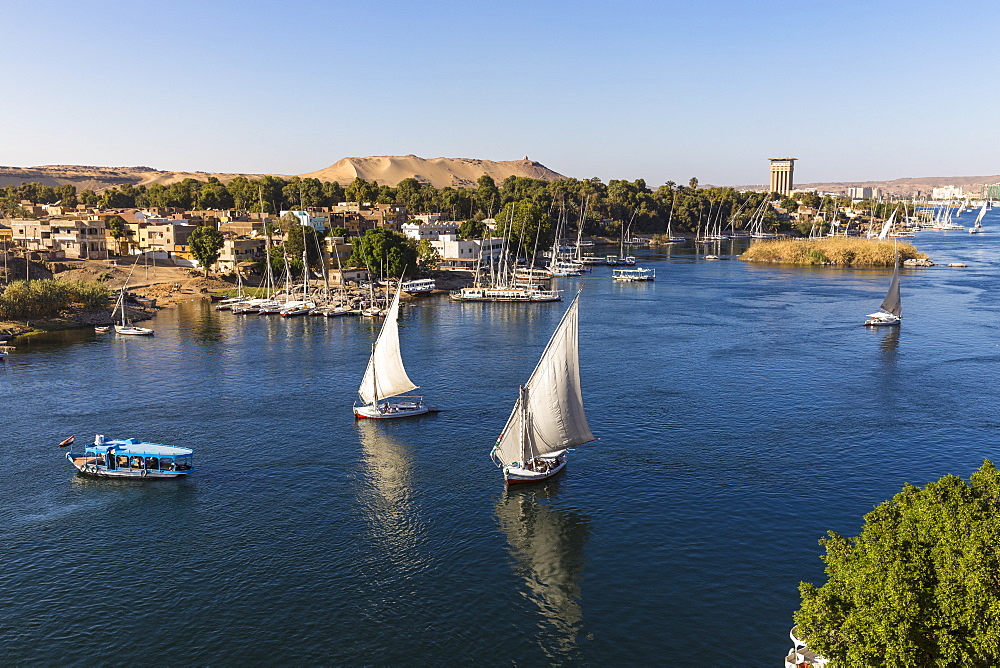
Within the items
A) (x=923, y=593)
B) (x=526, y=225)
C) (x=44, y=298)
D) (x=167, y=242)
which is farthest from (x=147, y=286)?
(x=923, y=593)

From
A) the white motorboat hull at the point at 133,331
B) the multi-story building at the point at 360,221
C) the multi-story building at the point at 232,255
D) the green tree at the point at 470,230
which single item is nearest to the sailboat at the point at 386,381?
the white motorboat hull at the point at 133,331

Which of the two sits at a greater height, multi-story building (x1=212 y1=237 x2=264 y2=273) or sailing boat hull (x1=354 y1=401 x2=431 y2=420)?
multi-story building (x1=212 y1=237 x2=264 y2=273)

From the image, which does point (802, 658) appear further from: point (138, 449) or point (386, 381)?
point (386, 381)

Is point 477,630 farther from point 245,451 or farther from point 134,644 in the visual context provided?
point 245,451

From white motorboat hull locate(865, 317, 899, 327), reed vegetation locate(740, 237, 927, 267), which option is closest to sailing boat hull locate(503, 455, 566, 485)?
white motorboat hull locate(865, 317, 899, 327)

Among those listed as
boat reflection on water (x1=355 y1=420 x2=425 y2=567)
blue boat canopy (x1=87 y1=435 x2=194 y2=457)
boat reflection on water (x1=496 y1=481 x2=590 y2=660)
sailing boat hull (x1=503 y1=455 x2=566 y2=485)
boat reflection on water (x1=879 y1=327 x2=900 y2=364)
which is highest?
boat reflection on water (x1=879 y1=327 x2=900 y2=364)

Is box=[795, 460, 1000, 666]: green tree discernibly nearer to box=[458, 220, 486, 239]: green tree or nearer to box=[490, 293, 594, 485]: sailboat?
box=[490, 293, 594, 485]: sailboat

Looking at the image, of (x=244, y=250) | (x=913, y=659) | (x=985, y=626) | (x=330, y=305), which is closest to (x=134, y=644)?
(x=913, y=659)

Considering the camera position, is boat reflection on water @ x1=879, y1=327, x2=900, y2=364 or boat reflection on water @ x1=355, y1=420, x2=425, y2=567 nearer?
boat reflection on water @ x1=355, y1=420, x2=425, y2=567
